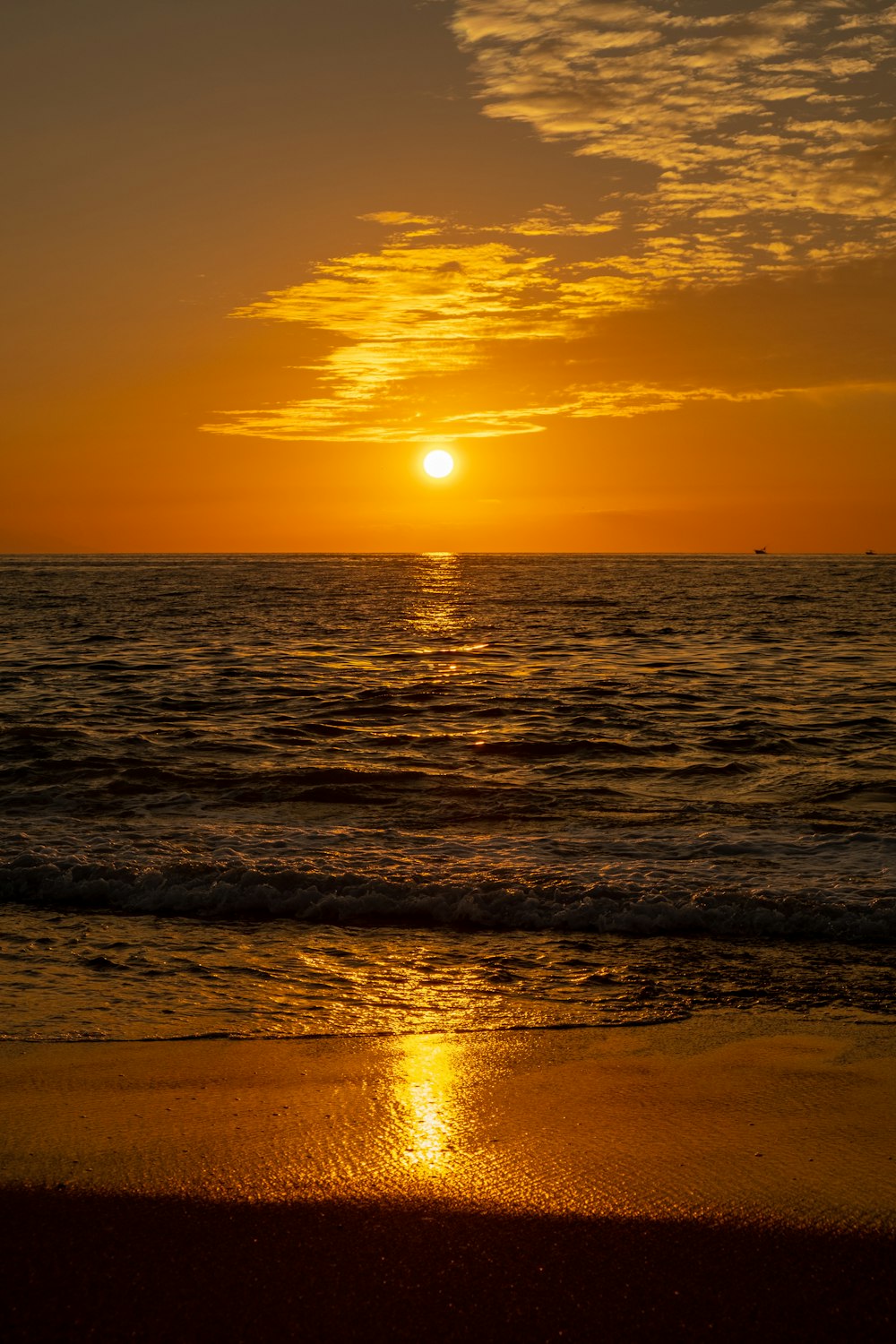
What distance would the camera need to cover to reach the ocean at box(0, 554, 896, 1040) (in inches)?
266

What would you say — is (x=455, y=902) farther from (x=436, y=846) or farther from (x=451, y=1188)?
(x=451, y=1188)

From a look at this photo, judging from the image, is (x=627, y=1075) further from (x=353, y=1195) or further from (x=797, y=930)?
(x=797, y=930)

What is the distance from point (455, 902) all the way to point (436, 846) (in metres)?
1.97

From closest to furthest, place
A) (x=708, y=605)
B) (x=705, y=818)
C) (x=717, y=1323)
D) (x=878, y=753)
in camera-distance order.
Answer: (x=717, y=1323), (x=705, y=818), (x=878, y=753), (x=708, y=605)

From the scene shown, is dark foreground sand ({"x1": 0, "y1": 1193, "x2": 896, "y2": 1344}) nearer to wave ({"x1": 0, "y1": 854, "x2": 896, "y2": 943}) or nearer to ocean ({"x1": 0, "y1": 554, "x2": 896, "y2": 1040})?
ocean ({"x1": 0, "y1": 554, "x2": 896, "y2": 1040})

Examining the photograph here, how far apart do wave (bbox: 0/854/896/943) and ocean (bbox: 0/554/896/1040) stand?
0.03 metres

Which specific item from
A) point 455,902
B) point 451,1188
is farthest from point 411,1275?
point 455,902

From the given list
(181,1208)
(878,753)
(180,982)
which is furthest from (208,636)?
(181,1208)

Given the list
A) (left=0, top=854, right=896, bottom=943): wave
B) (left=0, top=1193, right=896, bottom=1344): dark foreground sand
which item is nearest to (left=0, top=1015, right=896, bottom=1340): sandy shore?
(left=0, top=1193, right=896, bottom=1344): dark foreground sand

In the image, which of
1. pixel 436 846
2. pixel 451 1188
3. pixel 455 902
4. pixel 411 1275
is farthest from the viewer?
pixel 436 846

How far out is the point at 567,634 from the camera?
37.7 metres

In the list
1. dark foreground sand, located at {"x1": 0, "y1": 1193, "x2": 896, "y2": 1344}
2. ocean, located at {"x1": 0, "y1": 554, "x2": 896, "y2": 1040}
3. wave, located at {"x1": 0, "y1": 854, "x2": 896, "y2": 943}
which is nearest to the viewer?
dark foreground sand, located at {"x1": 0, "y1": 1193, "x2": 896, "y2": 1344}

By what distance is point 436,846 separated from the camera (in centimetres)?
1070

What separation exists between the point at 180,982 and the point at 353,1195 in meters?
3.00
